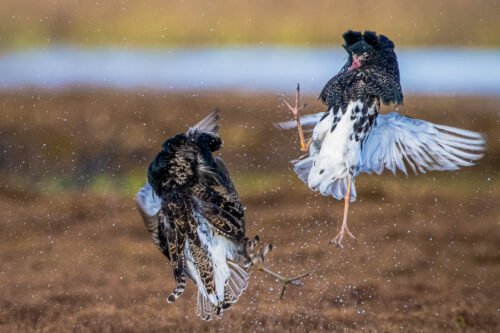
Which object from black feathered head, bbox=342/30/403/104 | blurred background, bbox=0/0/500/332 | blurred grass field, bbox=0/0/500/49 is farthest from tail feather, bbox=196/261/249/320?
blurred grass field, bbox=0/0/500/49

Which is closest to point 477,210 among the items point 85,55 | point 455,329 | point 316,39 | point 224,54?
point 455,329

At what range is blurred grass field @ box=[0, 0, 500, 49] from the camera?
3.91 meters

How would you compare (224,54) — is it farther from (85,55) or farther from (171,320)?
(171,320)

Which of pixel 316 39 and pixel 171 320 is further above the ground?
pixel 316 39

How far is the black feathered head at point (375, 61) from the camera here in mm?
2971

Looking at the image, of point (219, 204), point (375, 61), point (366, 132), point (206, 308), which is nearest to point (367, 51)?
point (375, 61)

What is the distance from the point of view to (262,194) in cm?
375

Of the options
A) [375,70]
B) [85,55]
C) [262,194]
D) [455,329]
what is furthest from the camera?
[85,55]

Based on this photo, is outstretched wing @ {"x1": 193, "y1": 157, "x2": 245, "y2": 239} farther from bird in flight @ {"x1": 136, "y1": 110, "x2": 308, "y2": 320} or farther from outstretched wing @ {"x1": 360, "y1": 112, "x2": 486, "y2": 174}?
outstretched wing @ {"x1": 360, "y1": 112, "x2": 486, "y2": 174}

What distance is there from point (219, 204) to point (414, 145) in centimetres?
64

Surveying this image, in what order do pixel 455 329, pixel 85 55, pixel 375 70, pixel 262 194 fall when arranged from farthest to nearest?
pixel 85 55
pixel 262 194
pixel 455 329
pixel 375 70

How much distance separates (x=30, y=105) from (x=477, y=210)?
6.04ft

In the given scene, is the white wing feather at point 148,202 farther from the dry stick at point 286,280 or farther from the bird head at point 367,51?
the bird head at point 367,51

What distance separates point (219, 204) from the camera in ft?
9.77
